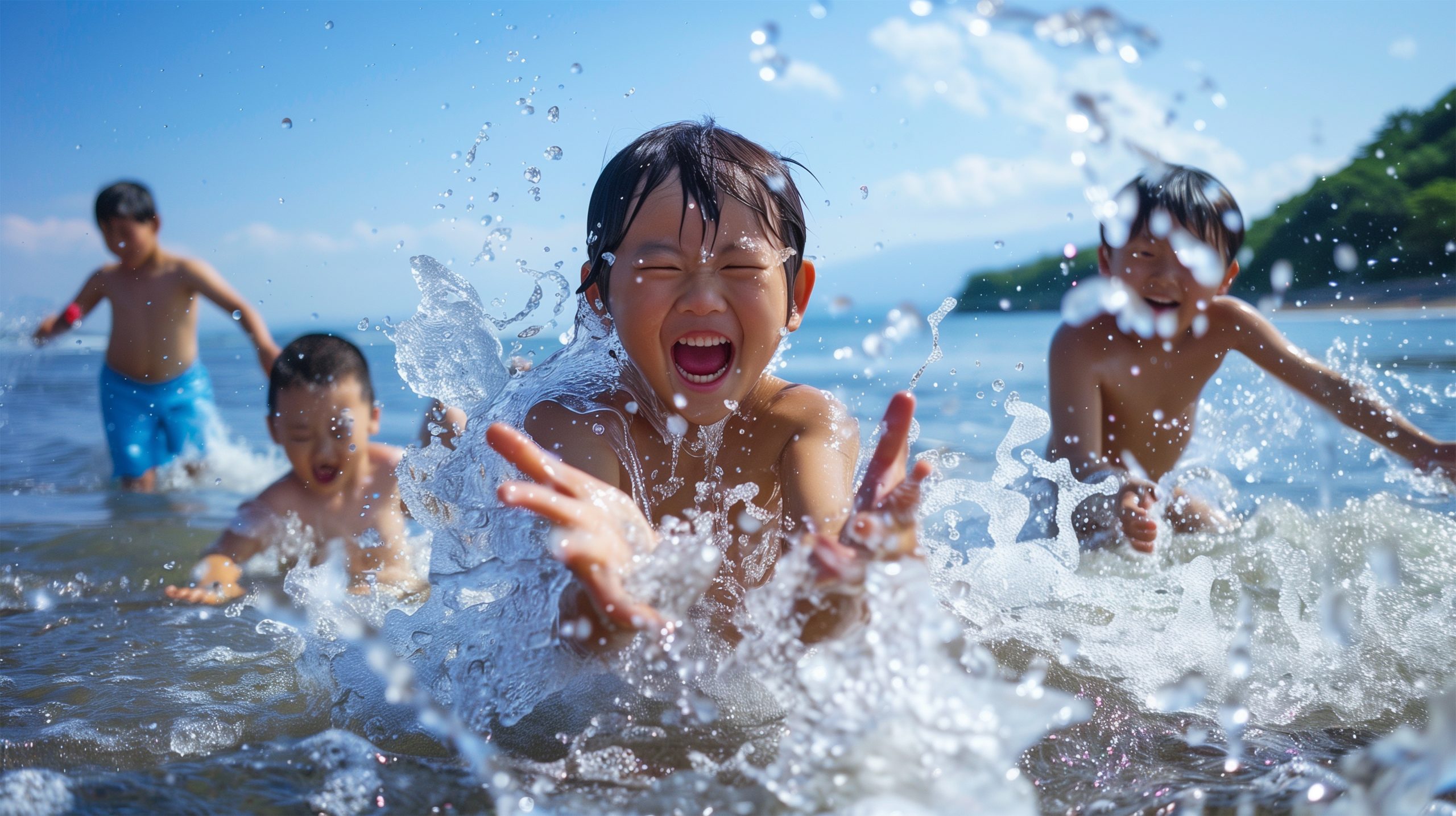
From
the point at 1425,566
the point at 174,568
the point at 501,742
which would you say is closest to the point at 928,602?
the point at 501,742

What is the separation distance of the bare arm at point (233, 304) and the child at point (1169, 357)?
3.81m

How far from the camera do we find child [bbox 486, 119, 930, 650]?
2229 millimetres

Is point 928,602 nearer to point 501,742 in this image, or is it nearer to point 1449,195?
point 501,742

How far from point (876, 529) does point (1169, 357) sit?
8.31 ft

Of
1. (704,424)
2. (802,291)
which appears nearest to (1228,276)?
(802,291)

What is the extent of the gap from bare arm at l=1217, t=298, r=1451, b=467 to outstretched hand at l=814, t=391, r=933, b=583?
2583 millimetres

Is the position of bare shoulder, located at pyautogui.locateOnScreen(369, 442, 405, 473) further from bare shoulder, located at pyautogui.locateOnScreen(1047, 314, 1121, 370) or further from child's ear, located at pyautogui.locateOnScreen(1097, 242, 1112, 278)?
child's ear, located at pyautogui.locateOnScreen(1097, 242, 1112, 278)

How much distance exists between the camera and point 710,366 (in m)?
2.31

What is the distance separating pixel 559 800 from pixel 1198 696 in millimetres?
1304

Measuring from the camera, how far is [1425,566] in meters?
2.73

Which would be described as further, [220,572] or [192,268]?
[192,268]

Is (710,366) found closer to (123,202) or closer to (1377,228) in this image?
(123,202)

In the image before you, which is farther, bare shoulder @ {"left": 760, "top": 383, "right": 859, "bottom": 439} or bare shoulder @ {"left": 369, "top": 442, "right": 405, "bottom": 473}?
bare shoulder @ {"left": 369, "top": 442, "right": 405, "bottom": 473}

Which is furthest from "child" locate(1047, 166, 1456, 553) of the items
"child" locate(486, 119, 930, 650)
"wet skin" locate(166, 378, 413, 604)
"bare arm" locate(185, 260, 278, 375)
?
"bare arm" locate(185, 260, 278, 375)
